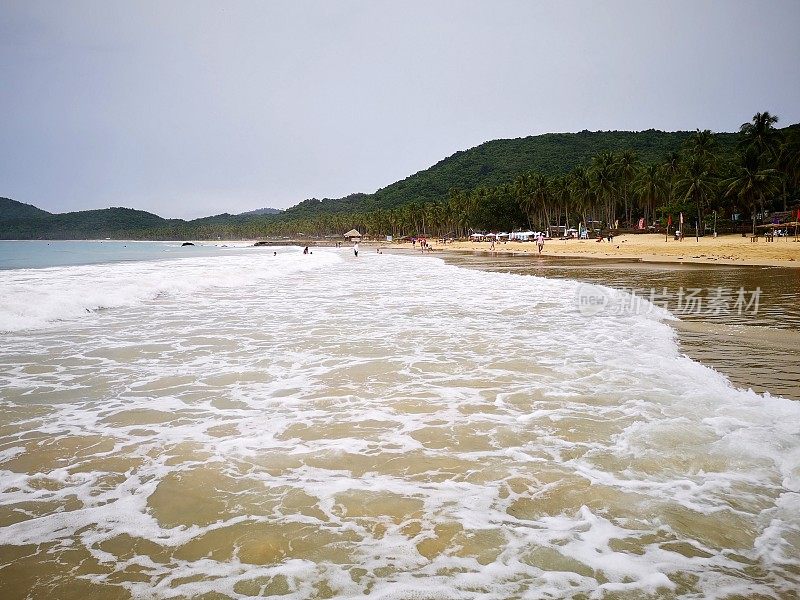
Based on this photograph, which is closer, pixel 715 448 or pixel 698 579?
pixel 698 579

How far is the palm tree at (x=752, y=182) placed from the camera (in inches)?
2378

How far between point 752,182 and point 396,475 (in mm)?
73441

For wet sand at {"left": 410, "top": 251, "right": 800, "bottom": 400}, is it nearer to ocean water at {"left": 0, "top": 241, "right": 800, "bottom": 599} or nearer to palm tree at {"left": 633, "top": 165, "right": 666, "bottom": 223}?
ocean water at {"left": 0, "top": 241, "right": 800, "bottom": 599}

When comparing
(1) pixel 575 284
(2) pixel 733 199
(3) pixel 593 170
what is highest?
(3) pixel 593 170

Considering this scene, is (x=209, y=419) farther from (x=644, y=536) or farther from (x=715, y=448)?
(x=715, y=448)

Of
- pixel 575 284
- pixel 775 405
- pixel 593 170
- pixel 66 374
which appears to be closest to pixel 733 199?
pixel 593 170

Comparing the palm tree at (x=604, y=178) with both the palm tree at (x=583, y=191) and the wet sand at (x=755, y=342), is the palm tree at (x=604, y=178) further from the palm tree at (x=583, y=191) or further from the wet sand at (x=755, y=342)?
the wet sand at (x=755, y=342)

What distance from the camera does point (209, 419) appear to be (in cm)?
558

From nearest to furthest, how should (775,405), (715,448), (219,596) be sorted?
(219,596)
(715,448)
(775,405)

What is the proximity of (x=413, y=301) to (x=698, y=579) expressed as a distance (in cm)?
1316

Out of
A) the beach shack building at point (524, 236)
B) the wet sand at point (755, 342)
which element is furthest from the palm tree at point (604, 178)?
the wet sand at point (755, 342)

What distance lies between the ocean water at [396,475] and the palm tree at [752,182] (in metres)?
66.1

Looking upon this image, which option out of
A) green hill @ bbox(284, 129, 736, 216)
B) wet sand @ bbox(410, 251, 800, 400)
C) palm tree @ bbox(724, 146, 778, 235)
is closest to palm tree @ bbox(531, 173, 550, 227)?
palm tree @ bbox(724, 146, 778, 235)

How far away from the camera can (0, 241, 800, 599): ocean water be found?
2.94 m
